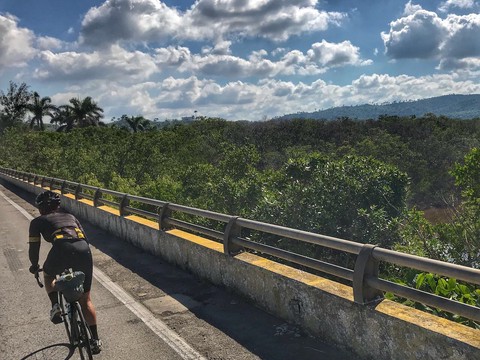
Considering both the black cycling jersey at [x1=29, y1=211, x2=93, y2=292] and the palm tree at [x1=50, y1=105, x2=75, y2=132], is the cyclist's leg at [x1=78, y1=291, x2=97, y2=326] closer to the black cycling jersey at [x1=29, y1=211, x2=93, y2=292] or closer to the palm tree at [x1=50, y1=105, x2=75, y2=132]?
the black cycling jersey at [x1=29, y1=211, x2=93, y2=292]

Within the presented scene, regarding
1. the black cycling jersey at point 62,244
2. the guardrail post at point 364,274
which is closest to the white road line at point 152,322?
the black cycling jersey at point 62,244

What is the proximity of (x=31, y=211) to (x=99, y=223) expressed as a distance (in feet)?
24.0

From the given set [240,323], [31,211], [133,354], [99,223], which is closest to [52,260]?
[133,354]

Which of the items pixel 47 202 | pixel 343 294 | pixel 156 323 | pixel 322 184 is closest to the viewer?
pixel 343 294

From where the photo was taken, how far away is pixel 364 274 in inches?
184

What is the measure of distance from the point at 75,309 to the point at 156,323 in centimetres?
150

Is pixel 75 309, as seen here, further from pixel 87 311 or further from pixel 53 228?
pixel 53 228

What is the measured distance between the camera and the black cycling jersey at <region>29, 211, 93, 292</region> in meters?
5.12

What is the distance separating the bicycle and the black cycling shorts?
9 cm

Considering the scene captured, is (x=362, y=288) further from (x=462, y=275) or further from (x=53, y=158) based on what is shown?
(x=53, y=158)

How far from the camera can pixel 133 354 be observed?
5262mm

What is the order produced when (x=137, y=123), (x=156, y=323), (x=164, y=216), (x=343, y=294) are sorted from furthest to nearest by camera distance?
1. (x=137, y=123)
2. (x=164, y=216)
3. (x=156, y=323)
4. (x=343, y=294)

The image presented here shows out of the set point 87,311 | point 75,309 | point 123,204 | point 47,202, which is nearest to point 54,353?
point 87,311

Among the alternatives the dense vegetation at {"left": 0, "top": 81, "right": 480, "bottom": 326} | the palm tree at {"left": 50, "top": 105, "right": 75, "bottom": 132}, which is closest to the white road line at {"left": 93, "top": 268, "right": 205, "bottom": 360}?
the dense vegetation at {"left": 0, "top": 81, "right": 480, "bottom": 326}
